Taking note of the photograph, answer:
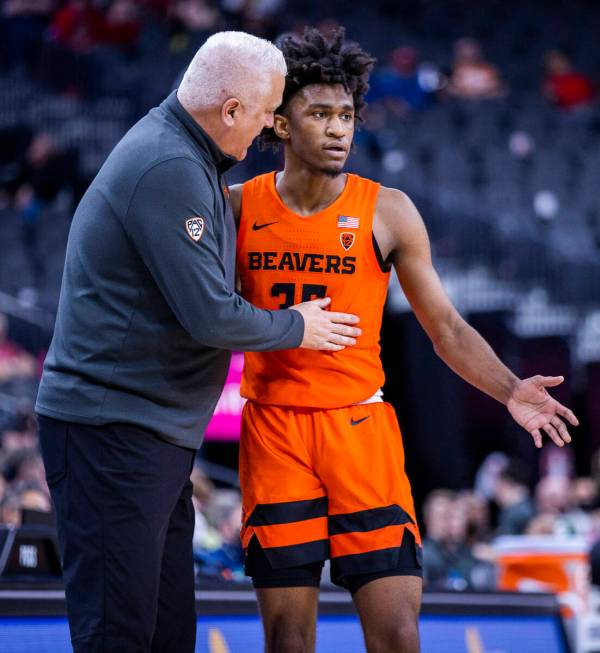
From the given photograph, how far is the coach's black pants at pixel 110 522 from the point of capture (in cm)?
258

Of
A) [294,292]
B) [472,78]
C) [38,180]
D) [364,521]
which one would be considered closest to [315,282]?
[294,292]

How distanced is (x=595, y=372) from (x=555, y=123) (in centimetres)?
308

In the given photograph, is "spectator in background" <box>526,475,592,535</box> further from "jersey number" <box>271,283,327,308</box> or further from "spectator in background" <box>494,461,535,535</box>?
"jersey number" <box>271,283,327,308</box>

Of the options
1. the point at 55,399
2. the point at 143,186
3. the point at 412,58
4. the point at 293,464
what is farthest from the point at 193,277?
the point at 412,58

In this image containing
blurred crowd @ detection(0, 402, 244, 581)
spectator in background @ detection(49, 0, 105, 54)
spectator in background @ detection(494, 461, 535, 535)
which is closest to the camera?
blurred crowd @ detection(0, 402, 244, 581)

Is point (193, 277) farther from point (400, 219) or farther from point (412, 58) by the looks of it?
point (412, 58)

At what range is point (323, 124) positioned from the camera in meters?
3.05

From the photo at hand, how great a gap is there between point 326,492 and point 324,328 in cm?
50

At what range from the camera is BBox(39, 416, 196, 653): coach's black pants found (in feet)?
8.46

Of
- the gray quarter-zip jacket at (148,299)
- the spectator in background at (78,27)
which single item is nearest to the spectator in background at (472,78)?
the spectator in background at (78,27)

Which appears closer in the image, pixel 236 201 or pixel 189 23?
pixel 236 201

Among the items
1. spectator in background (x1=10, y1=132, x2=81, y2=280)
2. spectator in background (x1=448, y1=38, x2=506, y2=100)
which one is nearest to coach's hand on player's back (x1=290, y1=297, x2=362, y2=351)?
spectator in background (x1=10, y1=132, x2=81, y2=280)

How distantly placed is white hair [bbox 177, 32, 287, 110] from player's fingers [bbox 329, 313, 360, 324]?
1.97ft

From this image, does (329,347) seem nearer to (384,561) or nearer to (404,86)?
(384,561)
